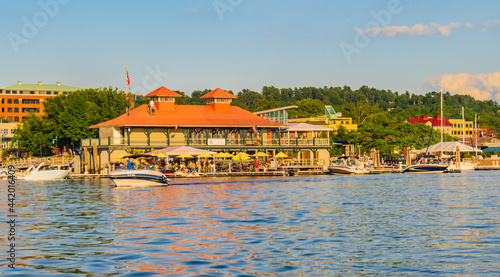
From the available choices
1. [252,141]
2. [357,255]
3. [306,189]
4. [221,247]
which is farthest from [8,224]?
[252,141]

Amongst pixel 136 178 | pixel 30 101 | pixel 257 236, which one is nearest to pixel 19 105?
pixel 30 101

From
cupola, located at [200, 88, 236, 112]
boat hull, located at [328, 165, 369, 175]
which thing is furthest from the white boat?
cupola, located at [200, 88, 236, 112]

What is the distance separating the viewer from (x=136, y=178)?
Answer: 49.1m

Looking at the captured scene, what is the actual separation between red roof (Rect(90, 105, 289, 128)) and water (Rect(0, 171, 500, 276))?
113 ft

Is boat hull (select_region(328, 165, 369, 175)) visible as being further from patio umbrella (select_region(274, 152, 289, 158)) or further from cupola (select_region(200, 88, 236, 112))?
cupola (select_region(200, 88, 236, 112))

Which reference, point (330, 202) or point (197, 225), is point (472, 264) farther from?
point (330, 202)

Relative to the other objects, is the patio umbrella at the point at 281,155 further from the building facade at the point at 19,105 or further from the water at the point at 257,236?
the building facade at the point at 19,105

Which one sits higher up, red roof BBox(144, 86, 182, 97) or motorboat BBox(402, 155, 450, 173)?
red roof BBox(144, 86, 182, 97)

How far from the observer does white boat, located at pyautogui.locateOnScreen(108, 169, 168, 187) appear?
159 ft

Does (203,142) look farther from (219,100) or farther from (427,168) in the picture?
(427,168)

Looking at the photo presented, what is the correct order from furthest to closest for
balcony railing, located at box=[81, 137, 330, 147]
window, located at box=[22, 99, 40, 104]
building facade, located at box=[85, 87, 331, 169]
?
window, located at box=[22, 99, 40, 104]
building facade, located at box=[85, 87, 331, 169]
balcony railing, located at box=[81, 137, 330, 147]

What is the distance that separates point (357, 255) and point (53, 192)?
32603mm

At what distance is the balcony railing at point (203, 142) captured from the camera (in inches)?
2835

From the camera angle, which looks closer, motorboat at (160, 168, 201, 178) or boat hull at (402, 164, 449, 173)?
motorboat at (160, 168, 201, 178)
